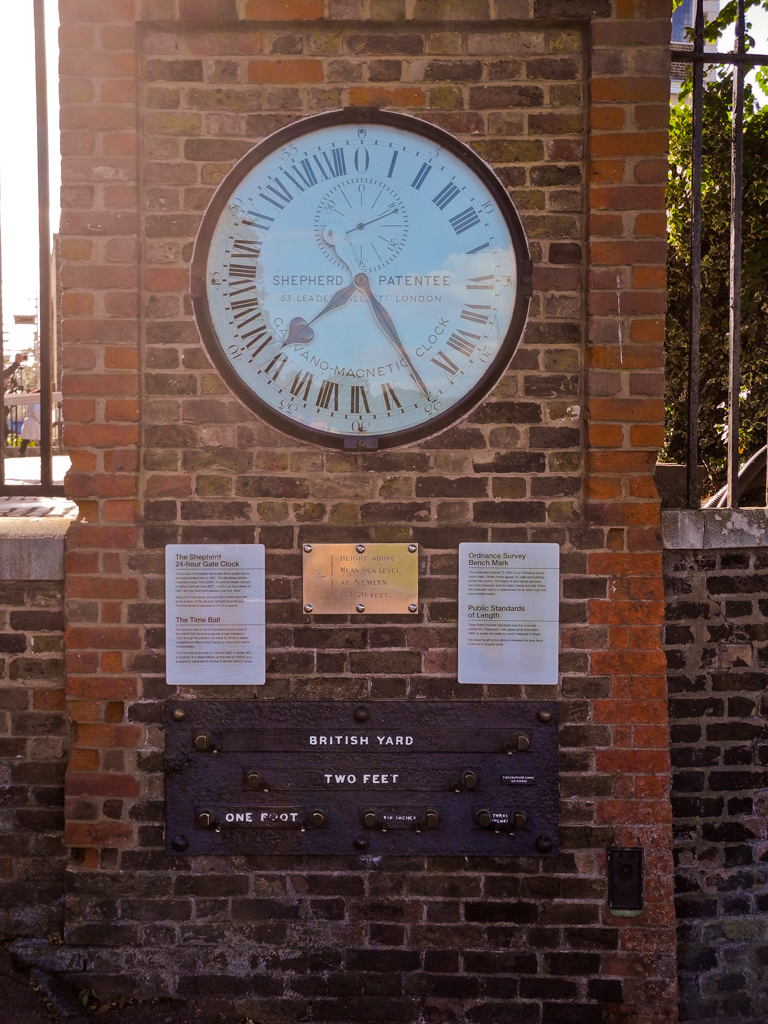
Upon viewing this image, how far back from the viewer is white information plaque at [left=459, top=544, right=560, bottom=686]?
9.15ft

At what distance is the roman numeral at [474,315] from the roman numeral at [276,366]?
61 cm

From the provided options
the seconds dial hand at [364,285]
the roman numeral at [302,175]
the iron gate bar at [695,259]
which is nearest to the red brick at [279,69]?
the roman numeral at [302,175]

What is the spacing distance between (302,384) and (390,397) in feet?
0.97

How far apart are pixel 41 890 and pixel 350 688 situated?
4.35 feet

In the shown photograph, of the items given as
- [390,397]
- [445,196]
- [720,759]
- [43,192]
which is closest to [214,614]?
[390,397]

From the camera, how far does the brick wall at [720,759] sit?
3051 mm

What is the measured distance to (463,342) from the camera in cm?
276

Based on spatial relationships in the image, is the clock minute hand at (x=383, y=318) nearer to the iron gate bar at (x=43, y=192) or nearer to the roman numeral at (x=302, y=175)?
the roman numeral at (x=302, y=175)

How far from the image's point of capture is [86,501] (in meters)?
2.79

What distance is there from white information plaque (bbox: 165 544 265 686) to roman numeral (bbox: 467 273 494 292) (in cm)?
110

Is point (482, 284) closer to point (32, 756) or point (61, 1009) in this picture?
point (32, 756)

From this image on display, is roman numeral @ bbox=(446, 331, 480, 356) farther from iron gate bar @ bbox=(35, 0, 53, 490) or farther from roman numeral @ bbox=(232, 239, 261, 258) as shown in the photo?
iron gate bar @ bbox=(35, 0, 53, 490)

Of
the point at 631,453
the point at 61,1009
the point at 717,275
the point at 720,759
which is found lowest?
the point at 61,1009

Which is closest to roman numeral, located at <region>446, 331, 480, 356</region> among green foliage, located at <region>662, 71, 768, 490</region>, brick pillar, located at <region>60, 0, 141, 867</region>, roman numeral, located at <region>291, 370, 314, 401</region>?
roman numeral, located at <region>291, 370, 314, 401</region>
